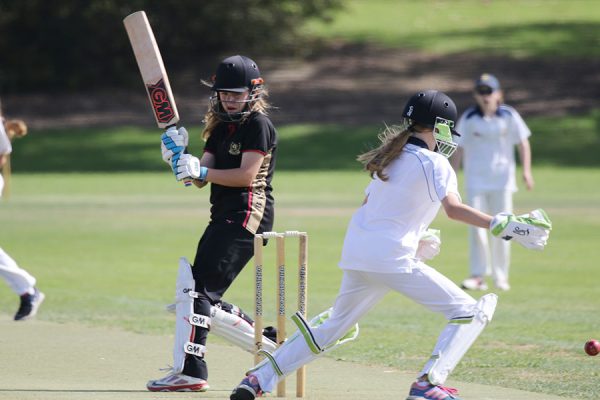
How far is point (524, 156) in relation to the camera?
12.3 meters

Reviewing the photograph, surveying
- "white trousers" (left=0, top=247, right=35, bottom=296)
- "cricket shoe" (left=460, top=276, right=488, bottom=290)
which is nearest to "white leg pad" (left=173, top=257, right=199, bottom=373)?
"white trousers" (left=0, top=247, right=35, bottom=296)

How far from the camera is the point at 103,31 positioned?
39.2 metres

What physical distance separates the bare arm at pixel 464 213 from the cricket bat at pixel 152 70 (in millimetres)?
1831

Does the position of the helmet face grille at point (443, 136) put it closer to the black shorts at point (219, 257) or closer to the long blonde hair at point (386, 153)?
the long blonde hair at point (386, 153)

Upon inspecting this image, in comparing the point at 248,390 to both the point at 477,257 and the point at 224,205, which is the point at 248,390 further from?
the point at 477,257

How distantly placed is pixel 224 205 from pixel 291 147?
82.8 ft

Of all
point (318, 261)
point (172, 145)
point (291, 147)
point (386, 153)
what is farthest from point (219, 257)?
point (291, 147)

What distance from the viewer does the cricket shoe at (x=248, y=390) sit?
579 centimetres

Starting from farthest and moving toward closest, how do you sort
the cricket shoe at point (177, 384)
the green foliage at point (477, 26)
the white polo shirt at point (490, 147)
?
1. the green foliage at point (477, 26)
2. the white polo shirt at point (490, 147)
3. the cricket shoe at point (177, 384)

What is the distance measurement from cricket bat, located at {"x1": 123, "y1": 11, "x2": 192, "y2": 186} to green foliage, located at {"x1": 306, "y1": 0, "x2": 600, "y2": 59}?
3356cm

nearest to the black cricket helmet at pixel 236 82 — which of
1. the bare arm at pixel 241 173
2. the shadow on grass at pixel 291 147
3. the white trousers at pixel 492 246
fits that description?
the bare arm at pixel 241 173

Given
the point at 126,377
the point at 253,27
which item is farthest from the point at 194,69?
the point at 126,377

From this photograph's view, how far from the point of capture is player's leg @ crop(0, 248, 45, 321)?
8.88 m

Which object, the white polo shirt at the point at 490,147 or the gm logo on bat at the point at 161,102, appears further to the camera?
the white polo shirt at the point at 490,147
